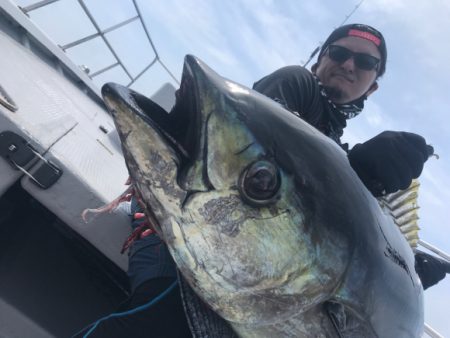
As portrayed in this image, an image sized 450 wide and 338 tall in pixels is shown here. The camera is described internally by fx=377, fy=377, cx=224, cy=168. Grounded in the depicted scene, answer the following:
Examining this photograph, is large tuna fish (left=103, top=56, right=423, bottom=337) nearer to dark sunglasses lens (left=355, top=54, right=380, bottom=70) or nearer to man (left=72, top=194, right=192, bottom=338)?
man (left=72, top=194, right=192, bottom=338)

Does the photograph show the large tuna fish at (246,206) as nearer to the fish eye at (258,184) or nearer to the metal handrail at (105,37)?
the fish eye at (258,184)

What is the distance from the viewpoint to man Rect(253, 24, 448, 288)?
144 centimetres

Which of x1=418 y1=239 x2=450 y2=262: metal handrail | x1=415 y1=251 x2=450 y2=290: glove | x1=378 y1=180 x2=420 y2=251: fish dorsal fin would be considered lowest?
x1=418 y1=239 x2=450 y2=262: metal handrail

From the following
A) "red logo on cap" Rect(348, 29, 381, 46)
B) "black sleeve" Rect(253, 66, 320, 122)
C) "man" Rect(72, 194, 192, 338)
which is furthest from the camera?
"red logo on cap" Rect(348, 29, 381, 46)

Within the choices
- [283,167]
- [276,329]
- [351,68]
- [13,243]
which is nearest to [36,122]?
[13,243]

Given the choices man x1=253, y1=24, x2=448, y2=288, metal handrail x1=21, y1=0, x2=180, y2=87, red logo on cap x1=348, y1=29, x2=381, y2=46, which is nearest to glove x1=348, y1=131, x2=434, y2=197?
man x1=253, y1=24, x2=448, y2=288

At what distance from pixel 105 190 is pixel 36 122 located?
42cm

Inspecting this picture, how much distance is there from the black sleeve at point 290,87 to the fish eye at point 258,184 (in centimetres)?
82

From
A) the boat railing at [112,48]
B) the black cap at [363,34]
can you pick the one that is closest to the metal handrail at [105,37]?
the boat railing at [112,48]

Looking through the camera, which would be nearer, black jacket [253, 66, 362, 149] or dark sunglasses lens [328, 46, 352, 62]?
black jacket [253, 66, 362, 149]

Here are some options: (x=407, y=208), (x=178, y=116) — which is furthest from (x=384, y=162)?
(x=407, y=208)

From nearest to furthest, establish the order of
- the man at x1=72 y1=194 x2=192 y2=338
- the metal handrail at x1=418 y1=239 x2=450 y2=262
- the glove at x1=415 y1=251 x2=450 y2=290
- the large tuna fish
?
the large tuna fish < the man at x1=72 y1=194 x2=192 y2=338 < the glove at x1=415 y1=251 x2=450 y2=290 < the metal handrail at x1=418 y1=239 x2=450 y2=262

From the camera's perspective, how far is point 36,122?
5.10 feet

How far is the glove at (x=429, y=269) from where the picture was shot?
8.82ft
